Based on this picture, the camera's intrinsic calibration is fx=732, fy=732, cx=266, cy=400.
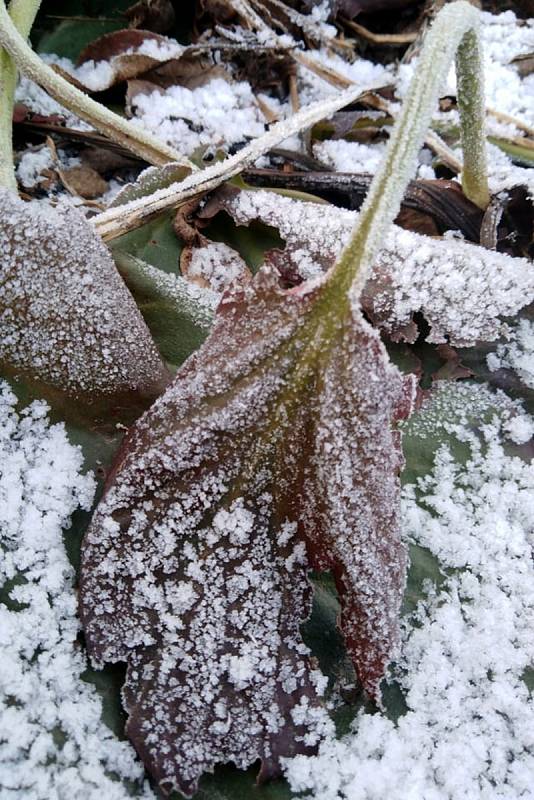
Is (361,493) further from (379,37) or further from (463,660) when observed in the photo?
(379,37)

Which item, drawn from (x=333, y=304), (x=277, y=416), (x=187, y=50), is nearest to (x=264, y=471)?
(x=277, y=416)

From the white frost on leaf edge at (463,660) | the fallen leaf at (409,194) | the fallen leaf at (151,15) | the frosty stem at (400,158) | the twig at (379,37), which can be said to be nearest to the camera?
the frosty stem at (400,158)

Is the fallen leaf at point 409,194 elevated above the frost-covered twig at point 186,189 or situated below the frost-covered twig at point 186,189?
above

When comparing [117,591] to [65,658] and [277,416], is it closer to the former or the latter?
[65,658]

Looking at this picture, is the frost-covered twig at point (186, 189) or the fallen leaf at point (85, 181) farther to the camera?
the fallen leaf at point (85, 181)

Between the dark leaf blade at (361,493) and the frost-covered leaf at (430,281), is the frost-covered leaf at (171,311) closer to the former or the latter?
the frost-covered leaf at (430,281)

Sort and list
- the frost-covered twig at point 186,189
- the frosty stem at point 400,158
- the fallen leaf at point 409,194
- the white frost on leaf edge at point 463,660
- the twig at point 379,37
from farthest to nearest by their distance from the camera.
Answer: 1. the twig at point 379,37
2. the fallen leaf at point 409,194
3. the frost-covered twig at point 186,189
4. the white frost on leaf edge at point 463,660
5. the frosty stem at point 400,158

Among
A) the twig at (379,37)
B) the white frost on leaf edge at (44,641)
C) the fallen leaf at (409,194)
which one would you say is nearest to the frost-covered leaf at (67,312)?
the white frost on leaf edge at (44,641)
